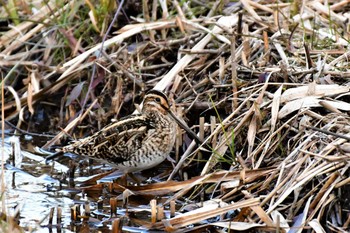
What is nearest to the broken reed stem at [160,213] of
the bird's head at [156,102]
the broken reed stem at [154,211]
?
the broken reed stem at [154,211]

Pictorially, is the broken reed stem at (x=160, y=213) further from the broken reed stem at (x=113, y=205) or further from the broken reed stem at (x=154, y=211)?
the broken reed stem at (x=113, y=205)

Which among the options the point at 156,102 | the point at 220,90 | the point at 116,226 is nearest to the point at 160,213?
the point at 116,226

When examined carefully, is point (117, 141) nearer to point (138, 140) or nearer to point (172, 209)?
point (138, 140)

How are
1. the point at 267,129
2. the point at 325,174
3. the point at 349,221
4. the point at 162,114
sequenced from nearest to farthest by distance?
the point at 349,221, the point at 325,174, the point at 267,129, the point at 162,114

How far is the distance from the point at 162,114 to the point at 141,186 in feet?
2.07

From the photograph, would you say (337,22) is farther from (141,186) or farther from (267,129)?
(141,186)

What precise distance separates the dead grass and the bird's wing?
25 centimetres

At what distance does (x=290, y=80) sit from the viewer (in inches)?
223

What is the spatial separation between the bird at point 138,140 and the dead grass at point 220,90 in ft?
0.54

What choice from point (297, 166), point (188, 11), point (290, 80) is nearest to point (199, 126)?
point (290, 80)

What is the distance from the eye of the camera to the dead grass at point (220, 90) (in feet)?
15.6

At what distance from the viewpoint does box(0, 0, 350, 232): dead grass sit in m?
4.76

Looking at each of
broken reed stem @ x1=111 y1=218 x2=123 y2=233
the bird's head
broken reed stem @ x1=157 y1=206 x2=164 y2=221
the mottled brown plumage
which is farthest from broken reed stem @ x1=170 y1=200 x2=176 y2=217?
the bird's head

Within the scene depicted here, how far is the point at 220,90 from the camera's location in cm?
595
